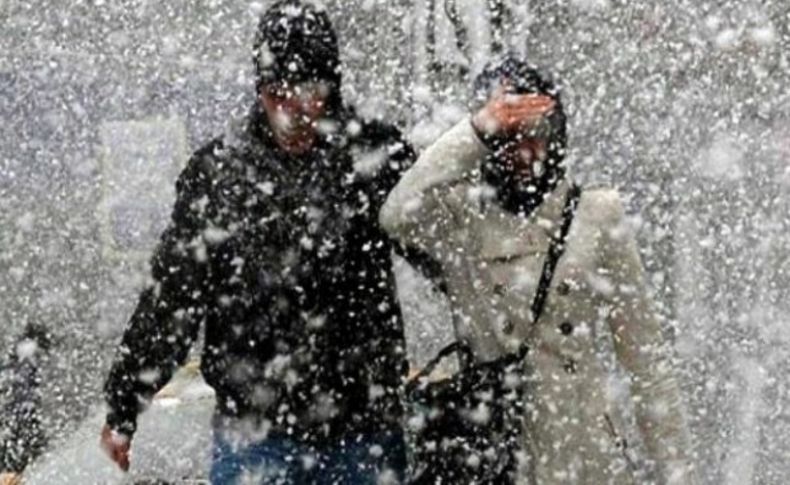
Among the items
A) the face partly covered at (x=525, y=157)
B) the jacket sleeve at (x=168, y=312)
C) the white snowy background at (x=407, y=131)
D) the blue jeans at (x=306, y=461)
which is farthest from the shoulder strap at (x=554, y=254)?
the white snowy background at (x=407, y=131)

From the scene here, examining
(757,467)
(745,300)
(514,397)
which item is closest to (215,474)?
(514,397)

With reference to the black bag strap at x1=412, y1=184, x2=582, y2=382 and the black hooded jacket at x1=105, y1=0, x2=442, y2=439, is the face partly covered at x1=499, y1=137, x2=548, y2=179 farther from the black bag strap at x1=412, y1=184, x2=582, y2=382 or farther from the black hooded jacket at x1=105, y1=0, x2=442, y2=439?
the black hooded jacket at x1=105, y1=0, x2=442, y2=439

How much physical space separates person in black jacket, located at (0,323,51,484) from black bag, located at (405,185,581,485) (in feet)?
12.1

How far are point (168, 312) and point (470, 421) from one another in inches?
25.3

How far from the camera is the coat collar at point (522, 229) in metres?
3.20

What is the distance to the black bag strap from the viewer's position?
3.16 meters

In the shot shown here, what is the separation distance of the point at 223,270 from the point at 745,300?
666 centimetres

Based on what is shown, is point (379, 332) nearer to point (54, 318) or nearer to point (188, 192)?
point (188, 192)

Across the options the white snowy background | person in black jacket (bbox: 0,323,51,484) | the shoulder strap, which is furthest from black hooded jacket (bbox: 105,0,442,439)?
the white snowy background

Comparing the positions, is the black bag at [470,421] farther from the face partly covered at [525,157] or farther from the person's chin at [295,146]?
the person's chin at [295,146]

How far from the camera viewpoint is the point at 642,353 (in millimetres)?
3229

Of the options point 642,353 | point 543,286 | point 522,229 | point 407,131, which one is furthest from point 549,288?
point 407,131

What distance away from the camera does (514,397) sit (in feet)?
10.3

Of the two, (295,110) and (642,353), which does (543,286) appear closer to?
(642,353)
